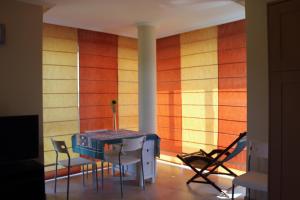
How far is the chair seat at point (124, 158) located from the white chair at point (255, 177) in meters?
1.46

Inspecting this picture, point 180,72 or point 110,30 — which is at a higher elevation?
point 110,30

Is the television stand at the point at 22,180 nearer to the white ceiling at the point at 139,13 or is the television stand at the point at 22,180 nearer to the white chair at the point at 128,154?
the white chair at the point at 128,154

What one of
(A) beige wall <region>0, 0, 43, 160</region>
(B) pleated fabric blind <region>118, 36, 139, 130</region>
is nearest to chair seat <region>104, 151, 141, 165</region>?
(A) beige wall <region>0, 0, 43, 160</region>

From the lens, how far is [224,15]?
4254 mm

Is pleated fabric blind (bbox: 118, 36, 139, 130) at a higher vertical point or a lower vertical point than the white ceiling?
lower

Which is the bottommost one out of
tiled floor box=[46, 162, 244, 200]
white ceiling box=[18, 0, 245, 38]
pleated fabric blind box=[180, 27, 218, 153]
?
tiled floor box=[46, 162, 244, 200]

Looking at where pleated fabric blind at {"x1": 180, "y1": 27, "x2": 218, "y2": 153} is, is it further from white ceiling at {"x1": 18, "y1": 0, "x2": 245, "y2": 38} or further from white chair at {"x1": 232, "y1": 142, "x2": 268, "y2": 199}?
white chair at {"x1": 232, "y1": 142, "x2": 268, "y2": 199}

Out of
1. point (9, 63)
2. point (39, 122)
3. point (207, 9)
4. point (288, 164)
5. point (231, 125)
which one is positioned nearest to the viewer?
point (288, 164)

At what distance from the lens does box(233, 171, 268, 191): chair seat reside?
279 cm

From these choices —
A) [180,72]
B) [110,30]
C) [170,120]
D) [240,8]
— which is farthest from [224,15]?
[170,120]

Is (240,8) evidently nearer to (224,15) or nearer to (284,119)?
(224,15)

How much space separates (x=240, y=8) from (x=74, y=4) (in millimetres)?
2213

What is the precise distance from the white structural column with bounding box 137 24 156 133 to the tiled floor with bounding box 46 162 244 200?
93 centimetres

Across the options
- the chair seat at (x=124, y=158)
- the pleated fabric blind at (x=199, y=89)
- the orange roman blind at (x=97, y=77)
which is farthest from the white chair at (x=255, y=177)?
the orange roman blind at (x=97, y=77)
